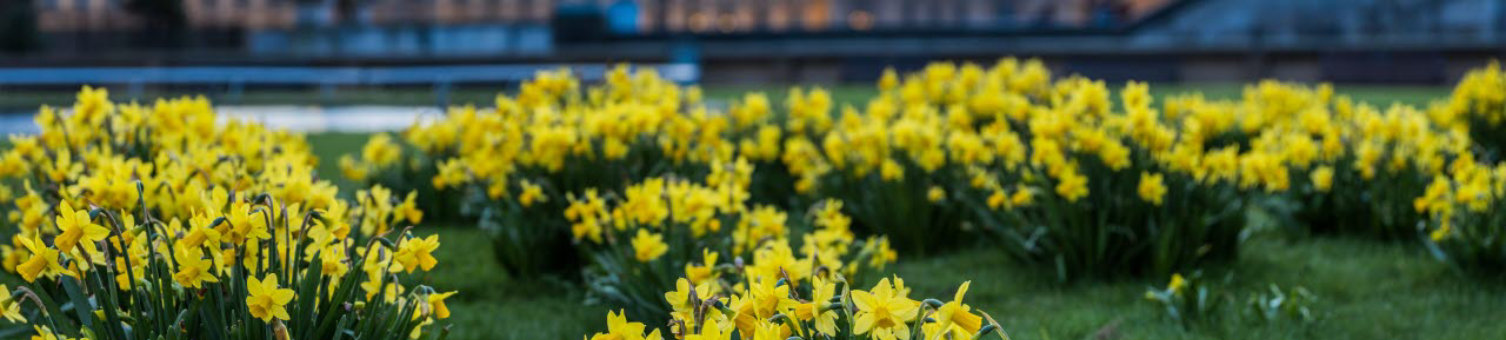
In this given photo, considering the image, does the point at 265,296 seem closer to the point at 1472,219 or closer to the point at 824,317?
the point at 824,317

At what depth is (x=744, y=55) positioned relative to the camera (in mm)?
26484

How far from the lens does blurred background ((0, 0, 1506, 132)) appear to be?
22438 mm

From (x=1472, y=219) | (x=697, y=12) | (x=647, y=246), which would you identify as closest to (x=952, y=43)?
(x=1472, y=219)

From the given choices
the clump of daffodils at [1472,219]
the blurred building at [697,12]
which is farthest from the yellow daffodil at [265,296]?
the blurred building at [697,12]

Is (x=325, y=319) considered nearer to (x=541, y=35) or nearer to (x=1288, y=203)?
(x=1288, y=203)

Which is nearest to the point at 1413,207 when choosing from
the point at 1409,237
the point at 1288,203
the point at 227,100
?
the point at 1409,237

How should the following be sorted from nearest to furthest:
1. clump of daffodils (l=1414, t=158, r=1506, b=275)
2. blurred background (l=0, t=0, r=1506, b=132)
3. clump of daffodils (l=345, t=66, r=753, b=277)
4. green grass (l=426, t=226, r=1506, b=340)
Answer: green grass (l=426, t=226, r=1506, b=340), clump of daffodils (l=1414, t=158, r=1506, b=275), clump of daffodils (l=345, t=66, r=753, b=277), blurred background (l=0, t=0, r=1506, b=132)

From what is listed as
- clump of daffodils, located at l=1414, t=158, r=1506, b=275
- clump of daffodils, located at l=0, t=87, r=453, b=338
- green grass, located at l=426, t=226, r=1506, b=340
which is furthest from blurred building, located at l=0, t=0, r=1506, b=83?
clump of daffodils, located at l=0, t=87, r=453, b=338

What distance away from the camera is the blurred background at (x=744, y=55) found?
883 inches

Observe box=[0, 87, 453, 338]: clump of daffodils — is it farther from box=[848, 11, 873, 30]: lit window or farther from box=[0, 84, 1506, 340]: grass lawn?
box=[848, 11, 873, 30]: lit window

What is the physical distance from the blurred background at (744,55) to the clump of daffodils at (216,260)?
11.8 metres

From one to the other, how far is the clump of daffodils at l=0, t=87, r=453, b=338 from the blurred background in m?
11.8

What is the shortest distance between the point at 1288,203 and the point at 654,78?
279 cm

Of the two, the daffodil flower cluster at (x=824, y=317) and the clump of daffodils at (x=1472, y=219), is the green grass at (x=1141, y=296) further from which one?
the daffodil flower cluster at (x=824, y=317)
